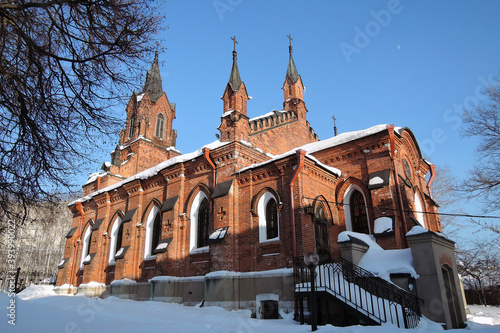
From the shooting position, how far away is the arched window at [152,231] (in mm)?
18375

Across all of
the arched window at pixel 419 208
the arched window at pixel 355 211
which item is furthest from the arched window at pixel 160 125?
the arched window at pixel 419 208

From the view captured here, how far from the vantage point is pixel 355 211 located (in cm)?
1467

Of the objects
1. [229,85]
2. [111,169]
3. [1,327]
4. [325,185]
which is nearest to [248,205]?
[325,185]

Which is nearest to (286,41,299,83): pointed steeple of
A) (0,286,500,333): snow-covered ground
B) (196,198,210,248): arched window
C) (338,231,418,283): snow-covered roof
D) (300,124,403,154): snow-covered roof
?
(300,124,403,154): snow-covered roof

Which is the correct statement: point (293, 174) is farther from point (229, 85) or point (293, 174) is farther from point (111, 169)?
point (111, 169)

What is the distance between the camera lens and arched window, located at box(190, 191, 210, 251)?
16.0m

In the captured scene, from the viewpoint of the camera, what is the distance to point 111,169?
84.4 ft

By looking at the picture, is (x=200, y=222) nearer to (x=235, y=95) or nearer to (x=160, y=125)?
(x=235, y=95)

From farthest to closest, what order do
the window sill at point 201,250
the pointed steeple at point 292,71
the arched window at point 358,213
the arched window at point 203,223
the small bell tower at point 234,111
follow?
the pointed steeple at point 292,71 < the small bell tower at point 234,111 < the arched window at point 203,223 < the window sill at point 201,250 < the arched window at point 358,213

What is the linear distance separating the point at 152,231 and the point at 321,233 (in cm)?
939

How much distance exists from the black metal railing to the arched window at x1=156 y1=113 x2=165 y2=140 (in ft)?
71.7

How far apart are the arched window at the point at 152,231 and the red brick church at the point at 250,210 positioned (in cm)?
5

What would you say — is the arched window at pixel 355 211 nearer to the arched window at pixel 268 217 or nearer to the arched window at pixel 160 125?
the arched window at pixel 268 217

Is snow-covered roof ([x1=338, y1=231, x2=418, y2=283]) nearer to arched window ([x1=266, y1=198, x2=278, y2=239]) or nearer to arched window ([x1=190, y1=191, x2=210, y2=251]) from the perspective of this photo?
arched window ([x1=266, y1=198, x2=278, y2=239])
